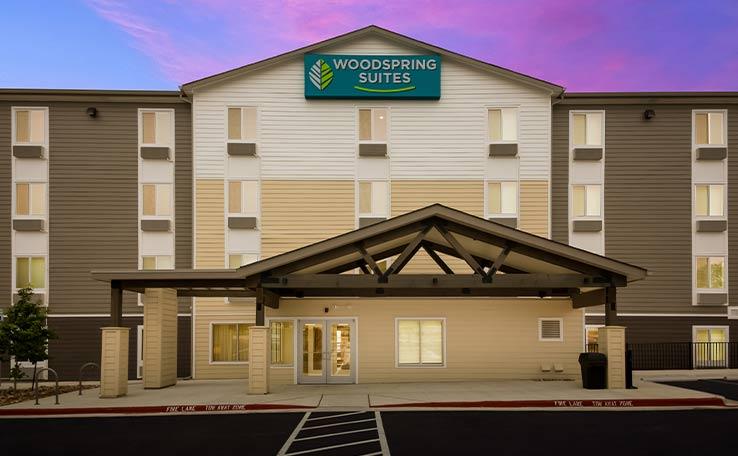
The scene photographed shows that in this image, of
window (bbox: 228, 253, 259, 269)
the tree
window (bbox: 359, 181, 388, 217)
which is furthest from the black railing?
the tree

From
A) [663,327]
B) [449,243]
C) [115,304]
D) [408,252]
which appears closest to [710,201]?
[663,327]

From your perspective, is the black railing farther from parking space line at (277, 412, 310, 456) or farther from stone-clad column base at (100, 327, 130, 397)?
stone-clad column base at (100, 327, 130, 397)

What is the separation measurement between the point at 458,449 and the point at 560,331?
48.1 ft

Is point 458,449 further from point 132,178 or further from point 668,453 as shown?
point 132,178

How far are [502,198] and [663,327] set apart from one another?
868 centimetres

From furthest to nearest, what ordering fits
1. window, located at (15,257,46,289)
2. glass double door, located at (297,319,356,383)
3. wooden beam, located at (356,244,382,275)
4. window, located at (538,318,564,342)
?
window, located at (15,257,46,289), window, located at (538,318,564,342), glass double door, located at (297,319,356,383), wooden beam, located at (356,244,382,275)

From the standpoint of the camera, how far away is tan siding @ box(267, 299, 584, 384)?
25.4 metres

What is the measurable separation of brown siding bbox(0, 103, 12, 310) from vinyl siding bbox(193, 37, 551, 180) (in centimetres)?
790

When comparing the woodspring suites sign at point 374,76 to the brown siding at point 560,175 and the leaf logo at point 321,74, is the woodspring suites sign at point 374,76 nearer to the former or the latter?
the leaf logo at point 321,74

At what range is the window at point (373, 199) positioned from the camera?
92.9 ft

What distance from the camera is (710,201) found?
3014cm

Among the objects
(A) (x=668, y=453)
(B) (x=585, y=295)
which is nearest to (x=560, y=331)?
(B) (x=585, y=295)

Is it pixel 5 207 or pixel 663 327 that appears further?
pixel 663 327

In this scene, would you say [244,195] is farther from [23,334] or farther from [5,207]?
[5,207]
